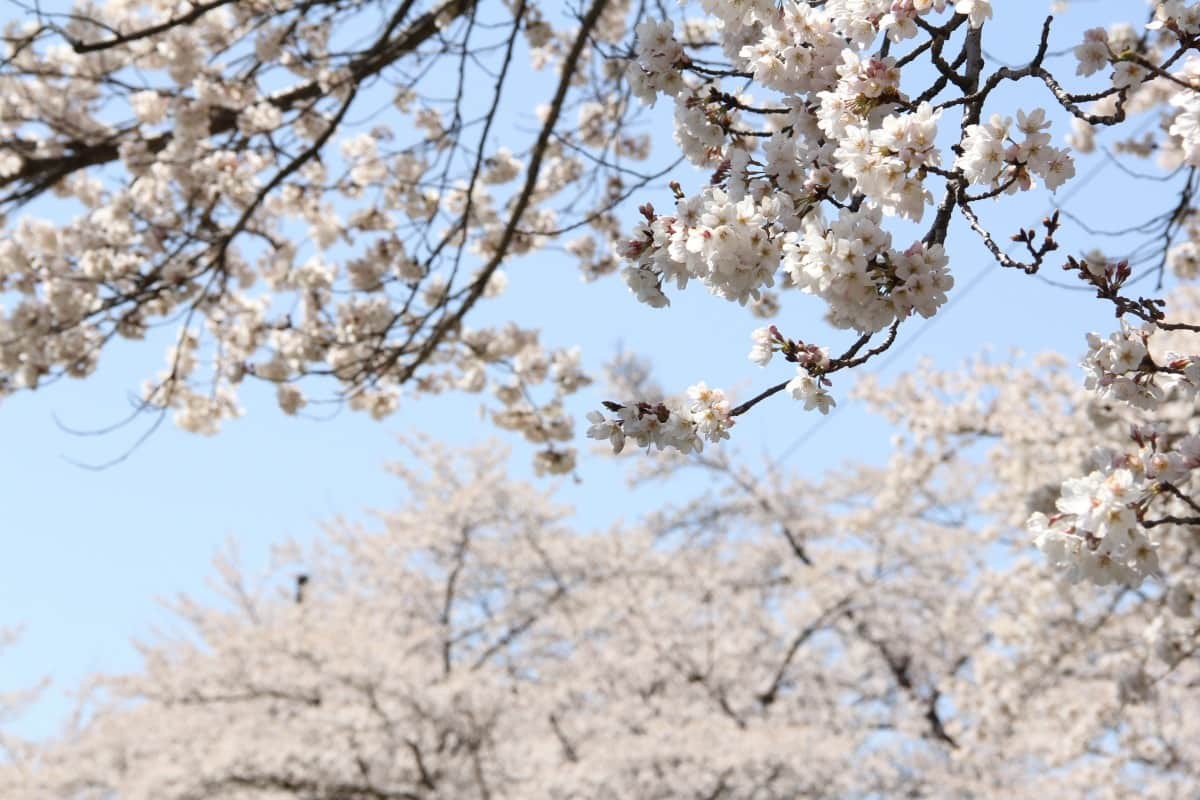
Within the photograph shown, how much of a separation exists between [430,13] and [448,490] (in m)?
10.4

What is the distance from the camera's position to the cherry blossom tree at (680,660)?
8.51m

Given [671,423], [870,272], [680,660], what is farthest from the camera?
[680,660]

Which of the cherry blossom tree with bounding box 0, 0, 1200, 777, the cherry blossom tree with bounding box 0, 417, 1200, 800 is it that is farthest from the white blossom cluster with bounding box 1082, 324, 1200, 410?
the cherry blossom tree with bounding box 0, 417, 1200, 800

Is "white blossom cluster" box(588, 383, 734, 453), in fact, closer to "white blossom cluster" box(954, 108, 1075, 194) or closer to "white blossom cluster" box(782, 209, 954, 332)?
"white blossom cluster" box(782, 209, 954, 332)

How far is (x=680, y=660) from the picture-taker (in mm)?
12234

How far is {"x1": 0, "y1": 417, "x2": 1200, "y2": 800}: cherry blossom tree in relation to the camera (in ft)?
27.9

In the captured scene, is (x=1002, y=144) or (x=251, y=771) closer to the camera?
(x=1002, y=144)

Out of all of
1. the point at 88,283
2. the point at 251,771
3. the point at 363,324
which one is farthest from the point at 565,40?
the point at 251,771

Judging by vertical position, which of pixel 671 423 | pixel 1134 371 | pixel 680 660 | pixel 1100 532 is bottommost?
pixel 1100 532

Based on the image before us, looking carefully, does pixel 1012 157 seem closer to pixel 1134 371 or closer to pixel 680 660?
pixel 1134 371

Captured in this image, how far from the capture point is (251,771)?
996 centimetres

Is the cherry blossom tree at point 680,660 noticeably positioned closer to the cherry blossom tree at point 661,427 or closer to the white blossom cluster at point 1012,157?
the cherry blossom tree at point 661,427

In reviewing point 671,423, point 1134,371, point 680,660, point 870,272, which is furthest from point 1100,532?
point 680,660

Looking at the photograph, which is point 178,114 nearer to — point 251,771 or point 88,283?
point 88,283
